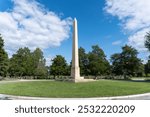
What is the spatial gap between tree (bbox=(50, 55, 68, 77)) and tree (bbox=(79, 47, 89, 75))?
14.7 feet

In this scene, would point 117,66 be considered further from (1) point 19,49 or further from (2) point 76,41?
(2) point 76,41

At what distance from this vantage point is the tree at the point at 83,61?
→ 59781 mm

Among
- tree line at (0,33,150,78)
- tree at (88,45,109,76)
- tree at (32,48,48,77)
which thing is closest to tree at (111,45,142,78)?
tree line at (0,33,150,78)

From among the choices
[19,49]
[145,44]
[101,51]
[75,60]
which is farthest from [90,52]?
[75,60]

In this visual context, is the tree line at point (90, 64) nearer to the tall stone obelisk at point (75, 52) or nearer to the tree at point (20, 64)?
the tree at point (20, 64)

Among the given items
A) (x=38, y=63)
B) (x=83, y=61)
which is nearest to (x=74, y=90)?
(x=83, y=61)

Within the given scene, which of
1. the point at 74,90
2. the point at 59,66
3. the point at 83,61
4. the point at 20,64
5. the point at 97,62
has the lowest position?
the point at 74,90

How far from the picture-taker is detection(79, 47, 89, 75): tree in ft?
196

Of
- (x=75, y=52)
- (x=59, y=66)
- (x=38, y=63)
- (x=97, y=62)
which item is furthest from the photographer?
(x=38, y=63)

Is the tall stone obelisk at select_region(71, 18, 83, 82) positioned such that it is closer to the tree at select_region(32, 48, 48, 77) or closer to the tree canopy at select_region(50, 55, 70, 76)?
the tree canopy at select_region(50, 55, 70, 76)

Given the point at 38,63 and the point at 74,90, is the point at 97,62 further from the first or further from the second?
the point at 74,90

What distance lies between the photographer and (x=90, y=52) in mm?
60906

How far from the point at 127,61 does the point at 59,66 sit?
17.3 m

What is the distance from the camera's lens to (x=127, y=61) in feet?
203
